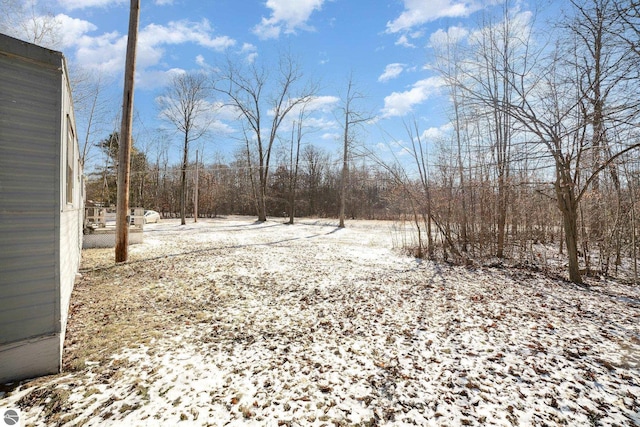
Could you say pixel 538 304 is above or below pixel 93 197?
below

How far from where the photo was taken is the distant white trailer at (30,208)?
6.83 ft

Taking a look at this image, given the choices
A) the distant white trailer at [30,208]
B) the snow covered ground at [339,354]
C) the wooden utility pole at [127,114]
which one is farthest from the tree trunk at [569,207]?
the wooden utility pole at [127,114]

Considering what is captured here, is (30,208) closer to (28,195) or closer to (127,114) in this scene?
(28,195)

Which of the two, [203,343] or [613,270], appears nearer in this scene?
[203,343]

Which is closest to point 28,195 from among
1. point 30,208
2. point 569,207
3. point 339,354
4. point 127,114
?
point 30,208

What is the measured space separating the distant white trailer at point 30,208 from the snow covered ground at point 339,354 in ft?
1.11

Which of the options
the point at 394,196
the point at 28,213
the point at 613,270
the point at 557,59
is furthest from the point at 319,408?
the point at 613,270

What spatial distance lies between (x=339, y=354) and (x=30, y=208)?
10.1 ft

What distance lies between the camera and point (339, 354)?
283 cm

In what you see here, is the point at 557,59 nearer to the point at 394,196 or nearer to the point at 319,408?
the point at 394,196

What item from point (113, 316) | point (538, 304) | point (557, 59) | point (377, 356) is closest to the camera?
point (377, 356)

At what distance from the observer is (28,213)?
219cm

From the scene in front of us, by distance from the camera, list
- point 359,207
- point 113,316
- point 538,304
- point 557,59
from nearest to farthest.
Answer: point 113,316, point 538,304, point 557,59, point 359,207

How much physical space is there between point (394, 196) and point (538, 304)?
15.5 ft
